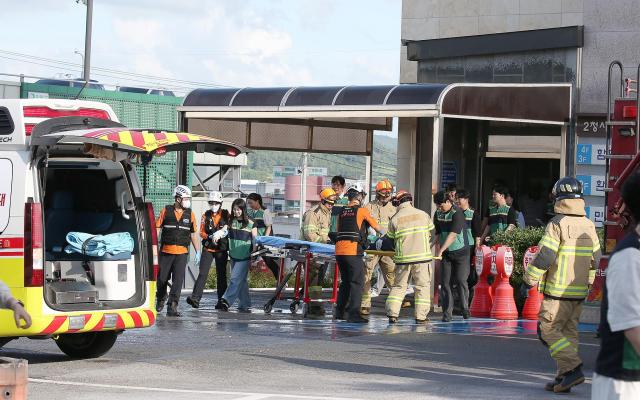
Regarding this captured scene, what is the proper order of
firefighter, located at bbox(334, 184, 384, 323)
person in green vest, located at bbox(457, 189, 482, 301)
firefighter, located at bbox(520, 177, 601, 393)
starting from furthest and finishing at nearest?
person in green vest, located at bbox(457, 189, 482, 301), firefighter, located at bbox(334, 184, 384, 323), firefighter, located at bbox(520, 177, 601, 393)

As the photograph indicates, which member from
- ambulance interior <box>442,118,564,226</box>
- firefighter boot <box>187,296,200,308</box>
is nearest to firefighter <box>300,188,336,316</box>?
firefighter boot <box>187,296,200,308</box>

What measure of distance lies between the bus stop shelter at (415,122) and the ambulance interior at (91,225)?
20.7ft

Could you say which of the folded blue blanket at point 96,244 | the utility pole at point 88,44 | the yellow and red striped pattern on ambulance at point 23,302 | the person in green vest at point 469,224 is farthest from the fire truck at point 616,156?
the utility pole at point 88,44

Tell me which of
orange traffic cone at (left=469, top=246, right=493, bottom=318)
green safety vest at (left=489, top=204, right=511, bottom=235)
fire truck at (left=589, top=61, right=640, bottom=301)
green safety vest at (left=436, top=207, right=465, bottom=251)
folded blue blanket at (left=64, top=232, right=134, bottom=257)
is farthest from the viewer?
green safety vest at (left=489, top=204, right=511, bottom=235)

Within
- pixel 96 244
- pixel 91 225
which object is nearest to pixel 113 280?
pixel 96 244

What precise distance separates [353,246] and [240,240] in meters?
2.24

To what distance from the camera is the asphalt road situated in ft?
33.6

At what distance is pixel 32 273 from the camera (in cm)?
1118

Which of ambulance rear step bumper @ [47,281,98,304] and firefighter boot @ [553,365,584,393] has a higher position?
ambulance rear step bumper @ [47,281,98,304]

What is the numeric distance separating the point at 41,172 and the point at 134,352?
7.78 feet

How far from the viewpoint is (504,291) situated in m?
17.5

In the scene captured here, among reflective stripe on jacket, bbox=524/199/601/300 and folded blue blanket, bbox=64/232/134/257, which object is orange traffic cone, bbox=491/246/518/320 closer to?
reflective stripe on jacket, bbox=524/199/601/300

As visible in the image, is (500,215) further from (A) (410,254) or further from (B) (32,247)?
(B) (32,247)

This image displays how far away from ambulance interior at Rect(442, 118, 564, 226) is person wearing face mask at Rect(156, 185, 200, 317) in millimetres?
6987
